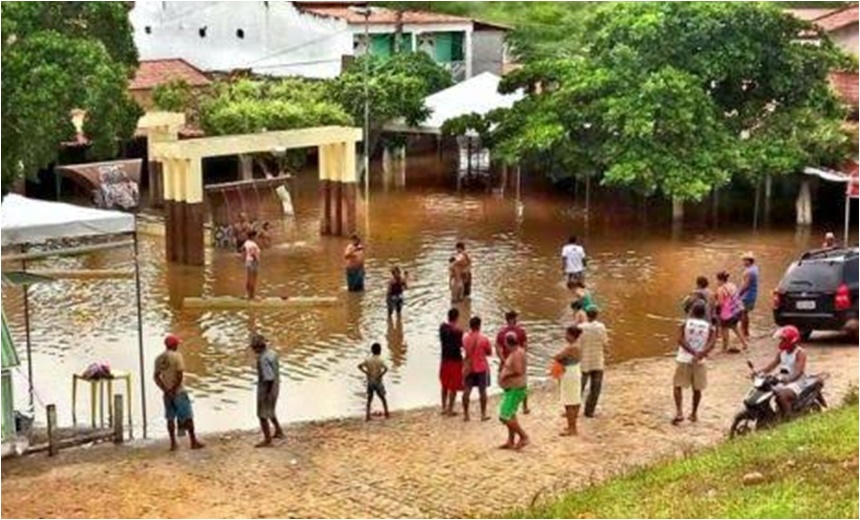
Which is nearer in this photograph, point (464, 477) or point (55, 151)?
point (464, 477)

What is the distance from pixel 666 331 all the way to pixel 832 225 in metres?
10.7

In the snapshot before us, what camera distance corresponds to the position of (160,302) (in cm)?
2148

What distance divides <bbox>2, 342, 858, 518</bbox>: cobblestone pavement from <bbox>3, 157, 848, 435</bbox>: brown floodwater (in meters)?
1.47

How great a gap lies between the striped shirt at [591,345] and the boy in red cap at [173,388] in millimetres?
3808

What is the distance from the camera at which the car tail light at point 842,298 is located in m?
17.5

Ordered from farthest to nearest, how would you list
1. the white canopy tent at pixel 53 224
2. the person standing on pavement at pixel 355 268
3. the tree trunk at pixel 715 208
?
the tree trunk at pixel 715 208, the person standing on pavement at pixel 355 268, the white canopy tent at pixel 53 224

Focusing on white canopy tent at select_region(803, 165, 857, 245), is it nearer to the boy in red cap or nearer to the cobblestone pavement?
the cobblestone pavement

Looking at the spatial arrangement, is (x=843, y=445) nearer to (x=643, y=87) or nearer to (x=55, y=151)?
(x=643, y=87)

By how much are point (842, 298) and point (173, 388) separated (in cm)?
855

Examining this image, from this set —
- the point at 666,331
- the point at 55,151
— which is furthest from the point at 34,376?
the point at 55,151

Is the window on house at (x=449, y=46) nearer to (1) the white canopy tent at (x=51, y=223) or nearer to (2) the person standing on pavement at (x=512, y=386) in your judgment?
(1) the white canopy tent at (x=51, y=223)

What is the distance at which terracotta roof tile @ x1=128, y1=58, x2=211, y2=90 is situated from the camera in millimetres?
36844

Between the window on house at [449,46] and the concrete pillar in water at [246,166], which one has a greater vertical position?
the window on house at [449,46]

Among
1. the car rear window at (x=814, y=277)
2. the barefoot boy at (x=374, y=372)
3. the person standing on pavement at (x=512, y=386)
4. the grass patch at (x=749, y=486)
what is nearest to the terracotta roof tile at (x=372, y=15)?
the car rear window at (x=814, y=277)
